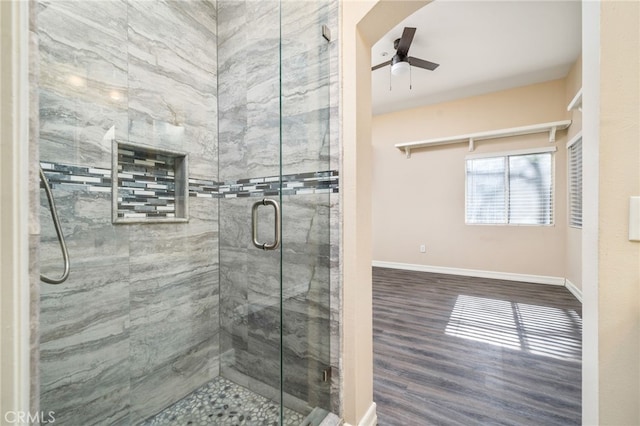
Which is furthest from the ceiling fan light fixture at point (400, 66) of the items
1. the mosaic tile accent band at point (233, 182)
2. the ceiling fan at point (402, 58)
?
the mosaic tile accent band at point (233, 182)

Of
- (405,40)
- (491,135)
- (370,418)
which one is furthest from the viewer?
(491,135)

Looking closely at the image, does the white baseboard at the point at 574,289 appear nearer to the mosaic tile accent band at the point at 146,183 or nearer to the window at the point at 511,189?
the window at the point at 511,189

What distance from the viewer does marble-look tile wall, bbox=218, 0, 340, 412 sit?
146cm

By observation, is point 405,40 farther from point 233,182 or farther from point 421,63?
point 233,182

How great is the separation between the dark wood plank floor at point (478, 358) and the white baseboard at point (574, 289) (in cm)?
7

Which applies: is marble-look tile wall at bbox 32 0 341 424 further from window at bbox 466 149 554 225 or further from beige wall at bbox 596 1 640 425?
window at bbox 466 149 554 225

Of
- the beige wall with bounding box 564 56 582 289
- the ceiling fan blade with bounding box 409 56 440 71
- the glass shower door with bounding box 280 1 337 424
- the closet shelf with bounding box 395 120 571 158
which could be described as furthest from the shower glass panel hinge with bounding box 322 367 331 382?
the closet shelf with bounding box 395 120 571 158

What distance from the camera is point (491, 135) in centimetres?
444

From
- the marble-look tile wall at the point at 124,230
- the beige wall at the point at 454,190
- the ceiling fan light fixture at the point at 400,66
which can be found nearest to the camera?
the marble-look tile wall at the point at 124,230

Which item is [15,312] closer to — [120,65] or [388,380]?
[120,65]

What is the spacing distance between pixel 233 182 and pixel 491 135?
423cm

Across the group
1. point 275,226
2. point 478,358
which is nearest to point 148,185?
point 275,226

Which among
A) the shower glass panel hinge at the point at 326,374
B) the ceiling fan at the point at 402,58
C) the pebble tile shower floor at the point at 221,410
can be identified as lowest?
the pebble tile shower floor at the point at 221,410

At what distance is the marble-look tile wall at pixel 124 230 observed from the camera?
1345mm
